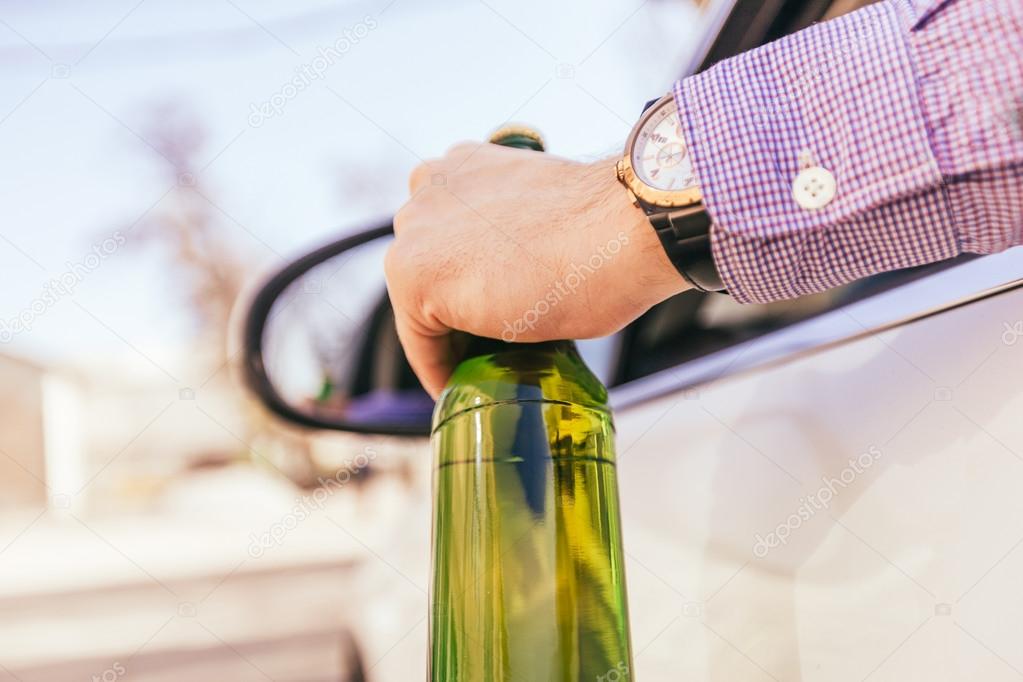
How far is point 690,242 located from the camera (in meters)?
0.40

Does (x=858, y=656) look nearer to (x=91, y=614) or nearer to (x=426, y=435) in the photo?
(x=426, y=435)

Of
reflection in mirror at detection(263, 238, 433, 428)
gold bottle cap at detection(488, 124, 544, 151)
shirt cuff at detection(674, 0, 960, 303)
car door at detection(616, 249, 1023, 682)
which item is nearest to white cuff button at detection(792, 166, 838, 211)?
shirt cuff at detection(674, 0, 960, 303)

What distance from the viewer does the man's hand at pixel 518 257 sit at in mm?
447

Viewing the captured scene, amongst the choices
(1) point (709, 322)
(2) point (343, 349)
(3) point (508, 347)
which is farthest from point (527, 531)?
(2) point (343, 349)

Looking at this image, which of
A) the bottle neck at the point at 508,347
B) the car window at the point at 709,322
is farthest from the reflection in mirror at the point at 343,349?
the bottle neck at the point at 508,347

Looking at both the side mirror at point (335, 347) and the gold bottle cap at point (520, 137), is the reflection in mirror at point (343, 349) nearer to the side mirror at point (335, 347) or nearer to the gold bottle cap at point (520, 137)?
the side mirror at point (335, 347)

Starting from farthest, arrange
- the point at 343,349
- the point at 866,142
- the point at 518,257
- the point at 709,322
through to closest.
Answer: the point at 343,349, the point at 709,322, the point at 518,257, the point at 866,142

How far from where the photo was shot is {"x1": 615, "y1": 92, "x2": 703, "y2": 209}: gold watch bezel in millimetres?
396

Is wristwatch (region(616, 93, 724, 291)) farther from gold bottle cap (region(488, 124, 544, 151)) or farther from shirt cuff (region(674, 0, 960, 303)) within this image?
gold bottle cap (region(488, 124, 544, 151))

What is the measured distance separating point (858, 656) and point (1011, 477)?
138mm

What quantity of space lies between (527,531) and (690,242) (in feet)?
0.64

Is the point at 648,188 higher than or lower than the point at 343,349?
lower

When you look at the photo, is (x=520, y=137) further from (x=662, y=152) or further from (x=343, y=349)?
(x=343, y=349)

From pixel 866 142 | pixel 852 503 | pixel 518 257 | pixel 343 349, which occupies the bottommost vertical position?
pixel 852 503
